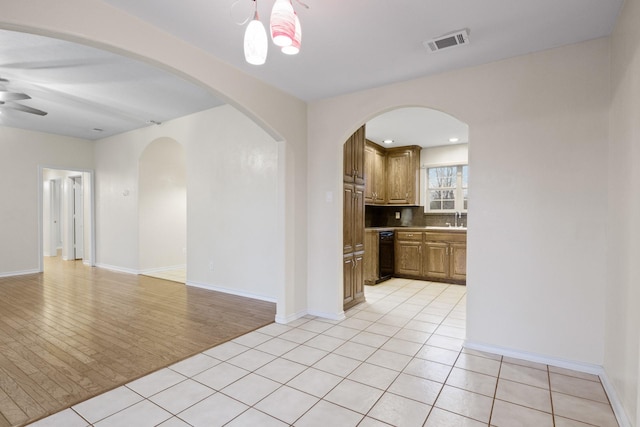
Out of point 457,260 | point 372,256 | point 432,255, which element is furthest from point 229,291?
point 457,260

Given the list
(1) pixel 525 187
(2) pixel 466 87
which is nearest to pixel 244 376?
(1) pixel 525 187

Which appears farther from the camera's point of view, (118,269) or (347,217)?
(118,269)

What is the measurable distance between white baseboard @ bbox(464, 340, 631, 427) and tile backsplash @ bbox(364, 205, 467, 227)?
3777 millimetres

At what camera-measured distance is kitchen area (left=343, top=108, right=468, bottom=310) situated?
4.38m

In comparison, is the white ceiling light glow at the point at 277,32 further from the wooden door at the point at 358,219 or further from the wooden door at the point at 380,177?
the wooden door at the point at 380,177

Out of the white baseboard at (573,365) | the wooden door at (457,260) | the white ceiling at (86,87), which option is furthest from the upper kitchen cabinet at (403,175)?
the white baseboard at (573,365)

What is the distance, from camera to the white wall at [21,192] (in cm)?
601

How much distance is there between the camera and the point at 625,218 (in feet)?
6.64

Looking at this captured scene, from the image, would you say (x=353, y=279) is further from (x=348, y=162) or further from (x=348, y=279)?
(x=348, y=162)

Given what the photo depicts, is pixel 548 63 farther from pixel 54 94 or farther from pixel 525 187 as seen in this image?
pixel 54 94

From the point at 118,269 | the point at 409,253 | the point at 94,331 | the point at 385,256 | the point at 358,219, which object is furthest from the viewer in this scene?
the point at 118,269

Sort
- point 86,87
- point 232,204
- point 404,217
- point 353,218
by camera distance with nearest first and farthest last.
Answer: point 86,87 → point 353,218 → point 232,204 → point 404,217

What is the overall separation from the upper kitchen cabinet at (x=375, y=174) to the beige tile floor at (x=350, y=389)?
3.15m

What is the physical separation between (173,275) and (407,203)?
4849 millimetres
